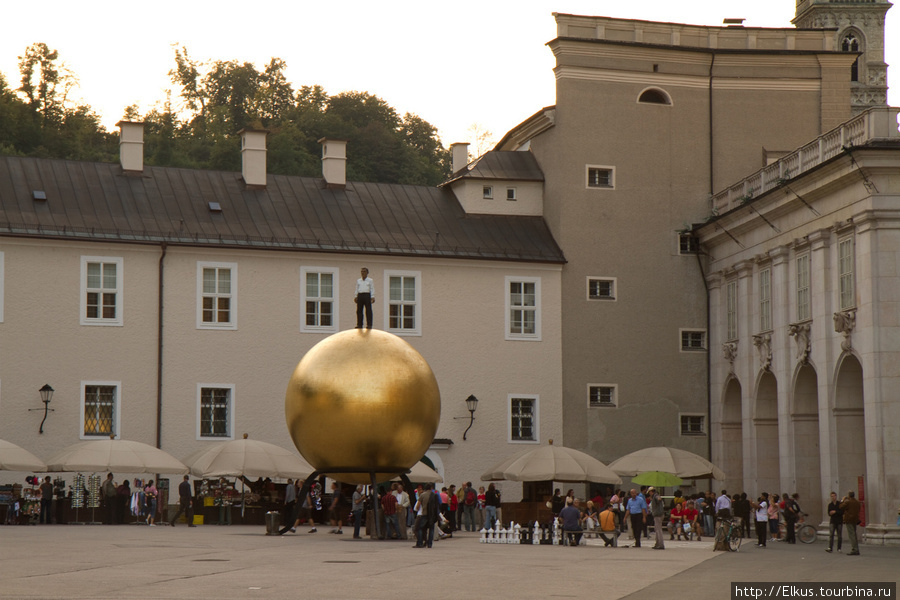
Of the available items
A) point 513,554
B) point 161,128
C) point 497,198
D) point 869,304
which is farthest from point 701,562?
point 161,128

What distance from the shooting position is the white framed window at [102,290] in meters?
39.2

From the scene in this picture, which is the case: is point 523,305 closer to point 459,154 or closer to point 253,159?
point 459,154

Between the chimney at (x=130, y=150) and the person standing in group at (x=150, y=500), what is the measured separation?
10696mm

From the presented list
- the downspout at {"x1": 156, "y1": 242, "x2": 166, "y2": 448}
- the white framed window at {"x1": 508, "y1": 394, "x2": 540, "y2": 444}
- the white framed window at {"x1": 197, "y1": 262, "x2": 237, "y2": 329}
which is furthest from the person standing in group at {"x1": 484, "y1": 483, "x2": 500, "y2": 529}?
the downspout at {"x1": 156, "y1": 242, "x2": 166, "y2": 448}

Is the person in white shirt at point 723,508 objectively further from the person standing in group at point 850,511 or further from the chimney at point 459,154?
the chimney at point 459,154

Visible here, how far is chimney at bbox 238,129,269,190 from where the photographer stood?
43781 millimetres

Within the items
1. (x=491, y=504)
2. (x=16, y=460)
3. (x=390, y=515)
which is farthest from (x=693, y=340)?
(x=16, y=460)

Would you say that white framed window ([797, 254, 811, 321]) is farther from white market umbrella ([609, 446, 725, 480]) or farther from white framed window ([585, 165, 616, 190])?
white framed window ([585, 165, 616, 190])

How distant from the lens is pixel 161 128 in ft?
258

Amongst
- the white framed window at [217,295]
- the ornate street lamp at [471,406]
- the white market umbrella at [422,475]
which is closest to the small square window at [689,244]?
the ornate street lamp at [471,406]

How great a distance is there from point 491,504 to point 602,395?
733 cm

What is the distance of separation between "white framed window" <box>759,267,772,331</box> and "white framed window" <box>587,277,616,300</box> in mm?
5279

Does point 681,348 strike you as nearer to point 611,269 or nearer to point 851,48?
point 611,269

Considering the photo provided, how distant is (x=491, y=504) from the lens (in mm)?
37344
